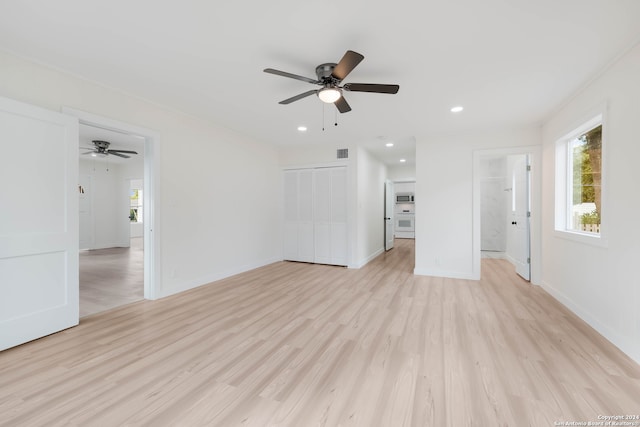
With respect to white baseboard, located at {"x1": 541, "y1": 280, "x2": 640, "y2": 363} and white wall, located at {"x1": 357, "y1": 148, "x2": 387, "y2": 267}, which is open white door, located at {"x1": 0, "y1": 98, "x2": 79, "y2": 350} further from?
white baseboard, located at {"x1": 541, "y1": 280, "x2": 640, "y2": 363}

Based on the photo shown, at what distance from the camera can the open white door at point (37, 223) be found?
235 cm

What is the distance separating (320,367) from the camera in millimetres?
2090

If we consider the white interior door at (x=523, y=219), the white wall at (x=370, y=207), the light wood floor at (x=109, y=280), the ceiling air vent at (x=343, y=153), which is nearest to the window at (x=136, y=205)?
the light wood floor at (x=109, y=280)

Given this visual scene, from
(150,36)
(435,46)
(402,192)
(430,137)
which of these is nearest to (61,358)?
(150,36)

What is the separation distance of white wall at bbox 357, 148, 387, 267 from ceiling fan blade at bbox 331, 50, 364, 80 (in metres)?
3.34

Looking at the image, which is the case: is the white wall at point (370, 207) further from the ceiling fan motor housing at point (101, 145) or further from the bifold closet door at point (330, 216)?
the ceiling fan motor housing at point (101, 145)

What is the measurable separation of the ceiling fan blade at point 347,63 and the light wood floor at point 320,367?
236 cm

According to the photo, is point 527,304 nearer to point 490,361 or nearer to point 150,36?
point 490,361

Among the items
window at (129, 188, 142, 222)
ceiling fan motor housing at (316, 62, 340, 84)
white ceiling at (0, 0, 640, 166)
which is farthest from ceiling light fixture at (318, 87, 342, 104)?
window at (129, 188, 142, 222)

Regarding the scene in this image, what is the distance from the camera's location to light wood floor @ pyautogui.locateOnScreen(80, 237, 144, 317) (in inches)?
140

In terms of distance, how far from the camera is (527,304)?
137 inches

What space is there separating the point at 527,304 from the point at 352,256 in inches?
114

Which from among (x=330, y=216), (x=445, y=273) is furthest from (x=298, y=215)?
(x=445, y=273)

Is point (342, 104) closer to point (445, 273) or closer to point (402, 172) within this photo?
point (445, 273)
